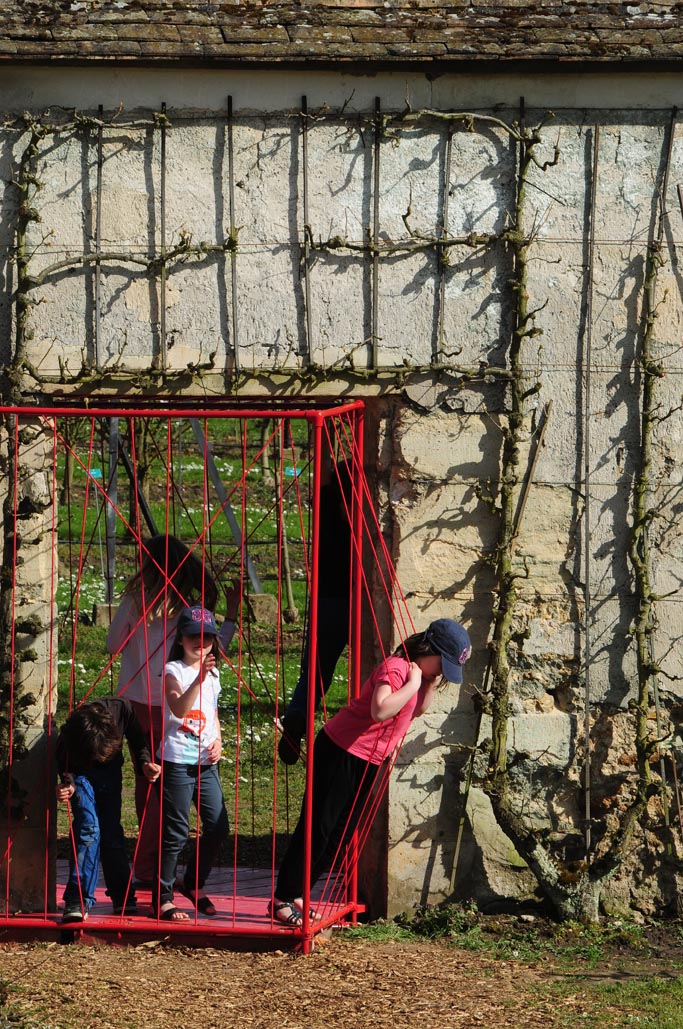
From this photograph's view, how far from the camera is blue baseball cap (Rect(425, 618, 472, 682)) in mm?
5512

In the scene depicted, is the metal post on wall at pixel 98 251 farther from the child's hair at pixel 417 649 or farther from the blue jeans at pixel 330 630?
the child's hair at pixel 417 649

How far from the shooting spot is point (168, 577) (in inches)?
233

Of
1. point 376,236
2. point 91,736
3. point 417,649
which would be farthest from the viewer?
point 376,236

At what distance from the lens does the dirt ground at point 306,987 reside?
500cm

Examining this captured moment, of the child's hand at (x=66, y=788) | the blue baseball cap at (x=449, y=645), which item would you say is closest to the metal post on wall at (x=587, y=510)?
the blue baseball cap at (x=449, y=645)

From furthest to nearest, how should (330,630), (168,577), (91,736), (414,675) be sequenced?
(330,630) < (168,577) < (91,736) < (414,675)

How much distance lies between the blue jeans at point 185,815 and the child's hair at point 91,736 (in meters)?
0.27

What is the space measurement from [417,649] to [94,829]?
5.33ft

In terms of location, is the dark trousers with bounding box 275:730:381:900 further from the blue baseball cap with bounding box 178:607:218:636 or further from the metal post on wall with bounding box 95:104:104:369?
the metal post on wall with bounding box 95:104:104:369

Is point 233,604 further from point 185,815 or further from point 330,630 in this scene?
point 185,815

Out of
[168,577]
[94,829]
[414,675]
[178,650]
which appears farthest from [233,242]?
[94,829]

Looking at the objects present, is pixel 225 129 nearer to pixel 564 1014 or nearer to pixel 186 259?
pixel 186 259

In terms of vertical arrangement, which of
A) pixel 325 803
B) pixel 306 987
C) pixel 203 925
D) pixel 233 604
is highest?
pixel 233 604

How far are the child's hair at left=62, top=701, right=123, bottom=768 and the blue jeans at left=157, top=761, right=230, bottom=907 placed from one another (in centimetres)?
27
